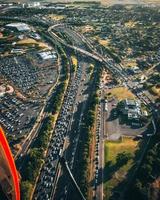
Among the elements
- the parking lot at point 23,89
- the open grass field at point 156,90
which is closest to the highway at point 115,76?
the open grass field at point 156,90

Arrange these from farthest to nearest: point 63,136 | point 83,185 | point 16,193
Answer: point 63,136 → point 83,185 → point 16,193


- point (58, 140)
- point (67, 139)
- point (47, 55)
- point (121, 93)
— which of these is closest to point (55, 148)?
point (58, 140)

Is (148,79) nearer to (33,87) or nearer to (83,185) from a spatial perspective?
(33,87)

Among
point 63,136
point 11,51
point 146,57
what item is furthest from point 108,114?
point 11,51

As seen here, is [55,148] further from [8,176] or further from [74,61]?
[74,61]

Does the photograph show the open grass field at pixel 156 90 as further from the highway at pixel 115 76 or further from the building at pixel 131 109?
the building at pixel 131 109

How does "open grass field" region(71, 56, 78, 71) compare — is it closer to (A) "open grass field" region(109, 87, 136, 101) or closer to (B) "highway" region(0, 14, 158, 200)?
(B) "highway" region(0, 14, 158, 200)

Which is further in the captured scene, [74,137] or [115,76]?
[115,76]
